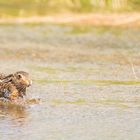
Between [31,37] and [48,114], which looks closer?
[48,114]

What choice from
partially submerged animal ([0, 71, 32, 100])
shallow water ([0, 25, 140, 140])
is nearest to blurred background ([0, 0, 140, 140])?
shallow water ([0, 25, 140, 140])

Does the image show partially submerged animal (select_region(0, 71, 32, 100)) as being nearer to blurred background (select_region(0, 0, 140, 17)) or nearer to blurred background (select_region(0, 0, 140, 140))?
blurred background (select_region(0, 0, 140, 140))

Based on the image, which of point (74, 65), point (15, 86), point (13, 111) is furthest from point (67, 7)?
point (13, 111)

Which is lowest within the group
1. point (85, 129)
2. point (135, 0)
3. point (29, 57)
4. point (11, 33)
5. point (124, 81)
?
point (85, 129)

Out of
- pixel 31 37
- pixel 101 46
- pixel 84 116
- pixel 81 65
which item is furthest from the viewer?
pixel 31 37

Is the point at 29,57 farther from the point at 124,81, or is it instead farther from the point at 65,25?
the point at 65,25

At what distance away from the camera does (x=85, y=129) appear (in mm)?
8227

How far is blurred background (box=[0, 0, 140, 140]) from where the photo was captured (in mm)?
8406

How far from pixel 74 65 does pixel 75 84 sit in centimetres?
253

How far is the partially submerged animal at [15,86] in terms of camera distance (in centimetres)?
997

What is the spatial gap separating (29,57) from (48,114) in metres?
6.56

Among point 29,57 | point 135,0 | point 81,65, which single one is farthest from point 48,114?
point 135,0

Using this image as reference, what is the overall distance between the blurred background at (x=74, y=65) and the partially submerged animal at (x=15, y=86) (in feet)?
1.19

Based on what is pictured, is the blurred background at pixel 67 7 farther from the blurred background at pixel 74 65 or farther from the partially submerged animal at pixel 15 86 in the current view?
the partially submerged animal at pixel 15 86
